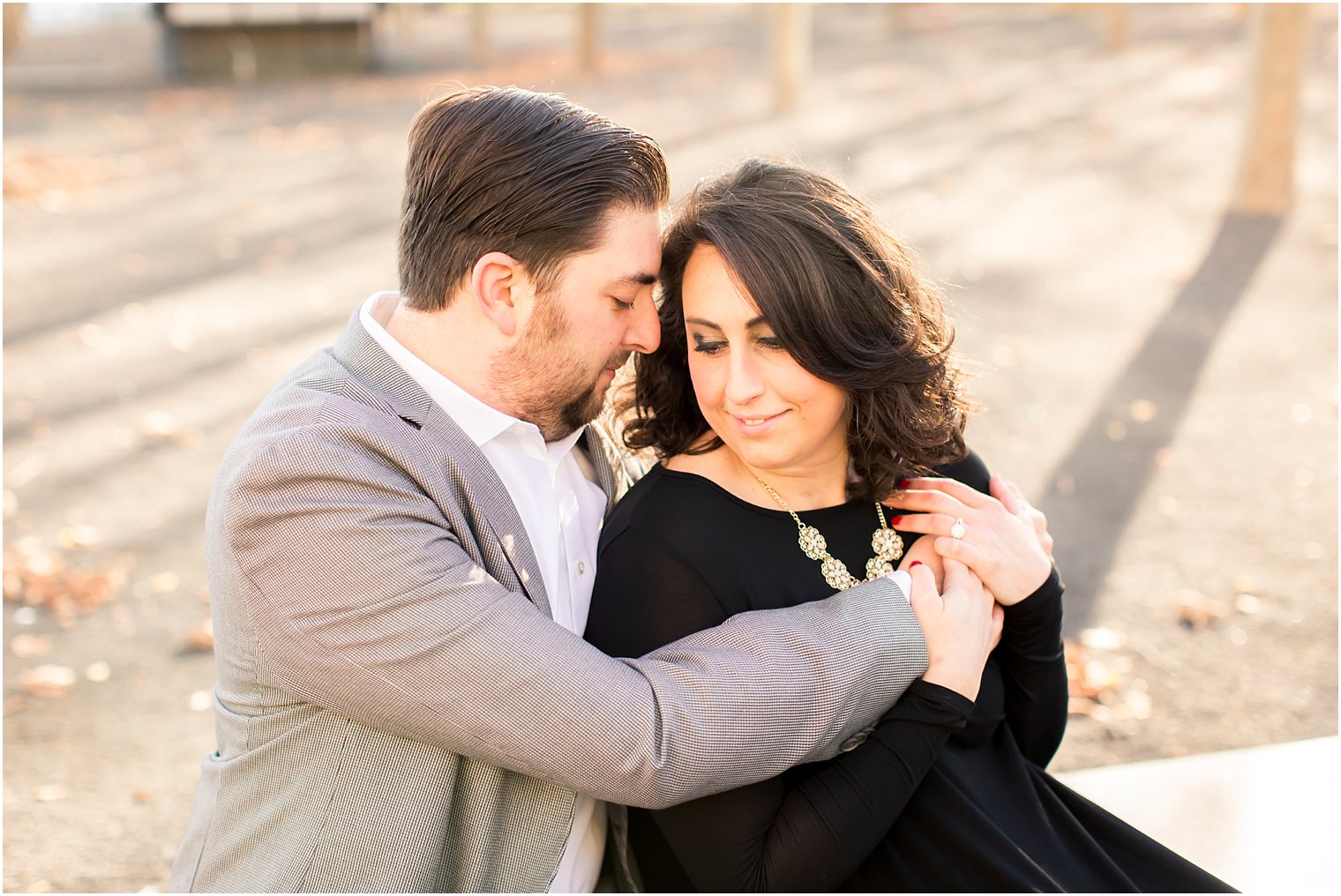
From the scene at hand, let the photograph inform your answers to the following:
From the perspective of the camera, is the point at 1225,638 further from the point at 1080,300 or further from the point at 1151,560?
the point at 1080,300

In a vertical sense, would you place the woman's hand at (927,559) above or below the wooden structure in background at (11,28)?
above

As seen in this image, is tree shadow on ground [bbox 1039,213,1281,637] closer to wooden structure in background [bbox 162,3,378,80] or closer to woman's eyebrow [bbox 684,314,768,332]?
woman's eyebrow [bbox 684,314,768,332]

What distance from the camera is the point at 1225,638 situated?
5.19m

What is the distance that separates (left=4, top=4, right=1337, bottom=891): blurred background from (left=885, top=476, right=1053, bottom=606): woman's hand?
0.72m

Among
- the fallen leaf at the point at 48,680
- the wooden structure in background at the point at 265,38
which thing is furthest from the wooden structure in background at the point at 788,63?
the fallen leaf at the point at 48,680

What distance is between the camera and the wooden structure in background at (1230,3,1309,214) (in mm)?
10391

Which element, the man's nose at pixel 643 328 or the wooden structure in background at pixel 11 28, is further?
the wooden structure in background at pixel 11 28

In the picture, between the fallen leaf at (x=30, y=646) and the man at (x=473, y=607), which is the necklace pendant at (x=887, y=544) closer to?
the man at (x=473, y=607)

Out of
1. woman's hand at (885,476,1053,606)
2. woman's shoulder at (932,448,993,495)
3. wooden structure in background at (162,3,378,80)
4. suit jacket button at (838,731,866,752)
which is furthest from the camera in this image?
wooden structure in background at (162,3,378,80)

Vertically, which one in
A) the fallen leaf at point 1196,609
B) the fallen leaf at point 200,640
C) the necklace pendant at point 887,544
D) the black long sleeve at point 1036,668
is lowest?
the fallen leaf at point 200,640

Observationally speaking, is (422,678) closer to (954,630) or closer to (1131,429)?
(954,630)

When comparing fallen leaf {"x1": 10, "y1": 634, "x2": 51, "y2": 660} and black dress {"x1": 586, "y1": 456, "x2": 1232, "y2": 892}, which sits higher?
black dress {"x1": 586, "y1": 456, "x2": 1232, "y2": 892}

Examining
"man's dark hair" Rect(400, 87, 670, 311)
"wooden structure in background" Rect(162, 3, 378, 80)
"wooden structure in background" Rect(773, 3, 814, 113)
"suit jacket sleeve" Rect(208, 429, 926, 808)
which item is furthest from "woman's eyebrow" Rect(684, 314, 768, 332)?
"wooden structure in background" Rect(162, 3, 378, 80)

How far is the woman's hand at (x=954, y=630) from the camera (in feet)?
8.08
